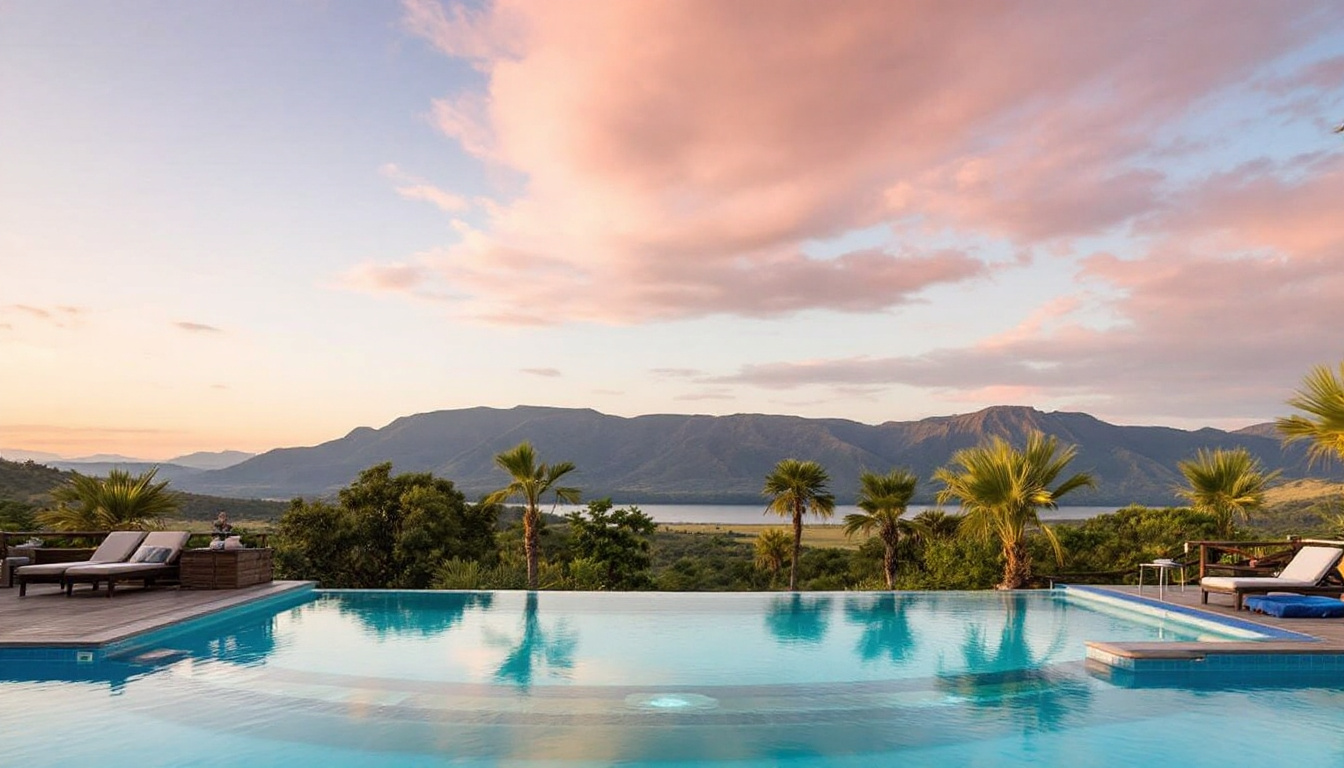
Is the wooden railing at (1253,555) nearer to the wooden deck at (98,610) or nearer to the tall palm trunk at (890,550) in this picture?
the tall palm trunk at (890,550)

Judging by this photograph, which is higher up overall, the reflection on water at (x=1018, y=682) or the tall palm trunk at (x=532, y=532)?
the tall palm trunk at (x=532, y=532)

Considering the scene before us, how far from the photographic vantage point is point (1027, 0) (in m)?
12.6

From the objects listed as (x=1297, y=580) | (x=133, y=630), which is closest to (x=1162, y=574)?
(x=1297, y=580)

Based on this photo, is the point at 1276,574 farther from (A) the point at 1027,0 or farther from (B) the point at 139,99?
(B) the point at 139,99

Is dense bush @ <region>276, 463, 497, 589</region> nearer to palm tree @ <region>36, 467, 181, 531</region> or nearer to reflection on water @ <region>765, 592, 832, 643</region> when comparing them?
palm tree @ <region>36, 467, 181, 531</region>

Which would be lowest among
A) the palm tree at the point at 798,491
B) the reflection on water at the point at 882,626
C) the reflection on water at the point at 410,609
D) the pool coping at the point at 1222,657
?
the reflection on water at the point at 410,609

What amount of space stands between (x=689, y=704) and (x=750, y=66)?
10.7 m

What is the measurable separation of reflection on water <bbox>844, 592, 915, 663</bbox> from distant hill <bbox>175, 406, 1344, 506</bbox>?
72.7m

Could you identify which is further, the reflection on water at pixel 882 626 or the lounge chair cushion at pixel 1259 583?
the lounge chair cushion at pixel 1259 583

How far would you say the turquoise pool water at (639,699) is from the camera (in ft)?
18.0

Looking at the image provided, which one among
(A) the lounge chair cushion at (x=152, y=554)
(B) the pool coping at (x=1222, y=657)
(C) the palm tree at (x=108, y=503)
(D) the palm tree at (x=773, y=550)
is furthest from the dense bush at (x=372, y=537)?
(D) the palm tree at (x=773, y=550)

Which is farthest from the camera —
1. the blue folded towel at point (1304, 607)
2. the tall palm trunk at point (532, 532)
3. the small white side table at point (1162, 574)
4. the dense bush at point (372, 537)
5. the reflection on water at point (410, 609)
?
the dense bush at point (372, 537)

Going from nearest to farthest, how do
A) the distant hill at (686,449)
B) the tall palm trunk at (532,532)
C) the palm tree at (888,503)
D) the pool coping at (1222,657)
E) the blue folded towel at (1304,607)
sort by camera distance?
the pool coping at (1222,657)
the blue folded towel at (1304,607)
the tall palm trunk at (532,532)
the palm tree at (888,503)
the distant hill at (686,449)

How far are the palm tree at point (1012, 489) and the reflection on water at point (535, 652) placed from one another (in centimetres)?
701
